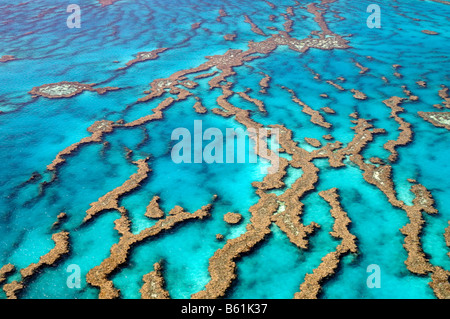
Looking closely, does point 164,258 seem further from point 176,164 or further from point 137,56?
point 137,56

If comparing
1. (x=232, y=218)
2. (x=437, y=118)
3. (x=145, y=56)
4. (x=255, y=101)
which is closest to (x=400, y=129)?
(x=437, y=118)

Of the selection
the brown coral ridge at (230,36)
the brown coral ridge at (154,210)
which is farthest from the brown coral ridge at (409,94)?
the brown coral ridge at (154,210)

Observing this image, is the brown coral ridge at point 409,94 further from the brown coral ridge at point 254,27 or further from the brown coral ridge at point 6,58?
the brown coral ridge at point 6,58

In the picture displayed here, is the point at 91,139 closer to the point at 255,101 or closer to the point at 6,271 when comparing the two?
the point at 6,271

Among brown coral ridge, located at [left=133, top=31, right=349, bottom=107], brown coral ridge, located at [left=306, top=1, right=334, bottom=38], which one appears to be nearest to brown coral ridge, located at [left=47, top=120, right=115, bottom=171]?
brown coral ridge, located at [left=133, top=31, right=349, bottom=107]

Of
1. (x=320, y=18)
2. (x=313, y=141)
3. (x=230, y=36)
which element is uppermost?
(x=320, y=18)
